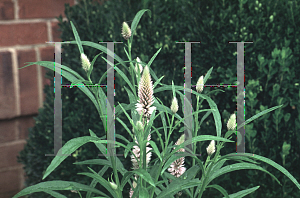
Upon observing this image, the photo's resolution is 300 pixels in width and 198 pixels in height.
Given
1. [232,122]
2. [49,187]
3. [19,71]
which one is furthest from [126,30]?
[19,71]

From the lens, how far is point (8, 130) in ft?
8.10

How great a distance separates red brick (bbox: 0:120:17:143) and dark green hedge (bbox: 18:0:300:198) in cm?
54

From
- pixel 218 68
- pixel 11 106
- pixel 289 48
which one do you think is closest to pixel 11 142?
pixel 11 106

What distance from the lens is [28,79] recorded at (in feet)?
8.01

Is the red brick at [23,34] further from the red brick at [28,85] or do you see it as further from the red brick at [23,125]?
the red brick at [23,125]

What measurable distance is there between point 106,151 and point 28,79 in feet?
4.65

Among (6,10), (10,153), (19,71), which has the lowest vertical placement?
(10,153)

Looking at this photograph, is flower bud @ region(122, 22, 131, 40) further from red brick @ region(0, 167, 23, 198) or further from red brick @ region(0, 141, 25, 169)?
red brick @ region(0, 167, 23, 198)

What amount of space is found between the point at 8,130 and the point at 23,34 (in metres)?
0.67

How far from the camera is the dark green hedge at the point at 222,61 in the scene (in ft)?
6.06

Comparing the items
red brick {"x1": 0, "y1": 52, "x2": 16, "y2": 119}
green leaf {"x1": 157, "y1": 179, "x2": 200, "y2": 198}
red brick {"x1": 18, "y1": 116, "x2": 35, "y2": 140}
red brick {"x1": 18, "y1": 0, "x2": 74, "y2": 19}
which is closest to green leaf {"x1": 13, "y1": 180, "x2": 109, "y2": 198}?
green leaf {"x1": 157, "y1": 179, "x2": 200, "y2": 198}

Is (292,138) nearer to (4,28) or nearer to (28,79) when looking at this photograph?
(28,79)

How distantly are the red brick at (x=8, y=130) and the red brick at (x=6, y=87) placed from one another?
73 mm

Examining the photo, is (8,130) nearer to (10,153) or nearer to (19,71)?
(10,153)
